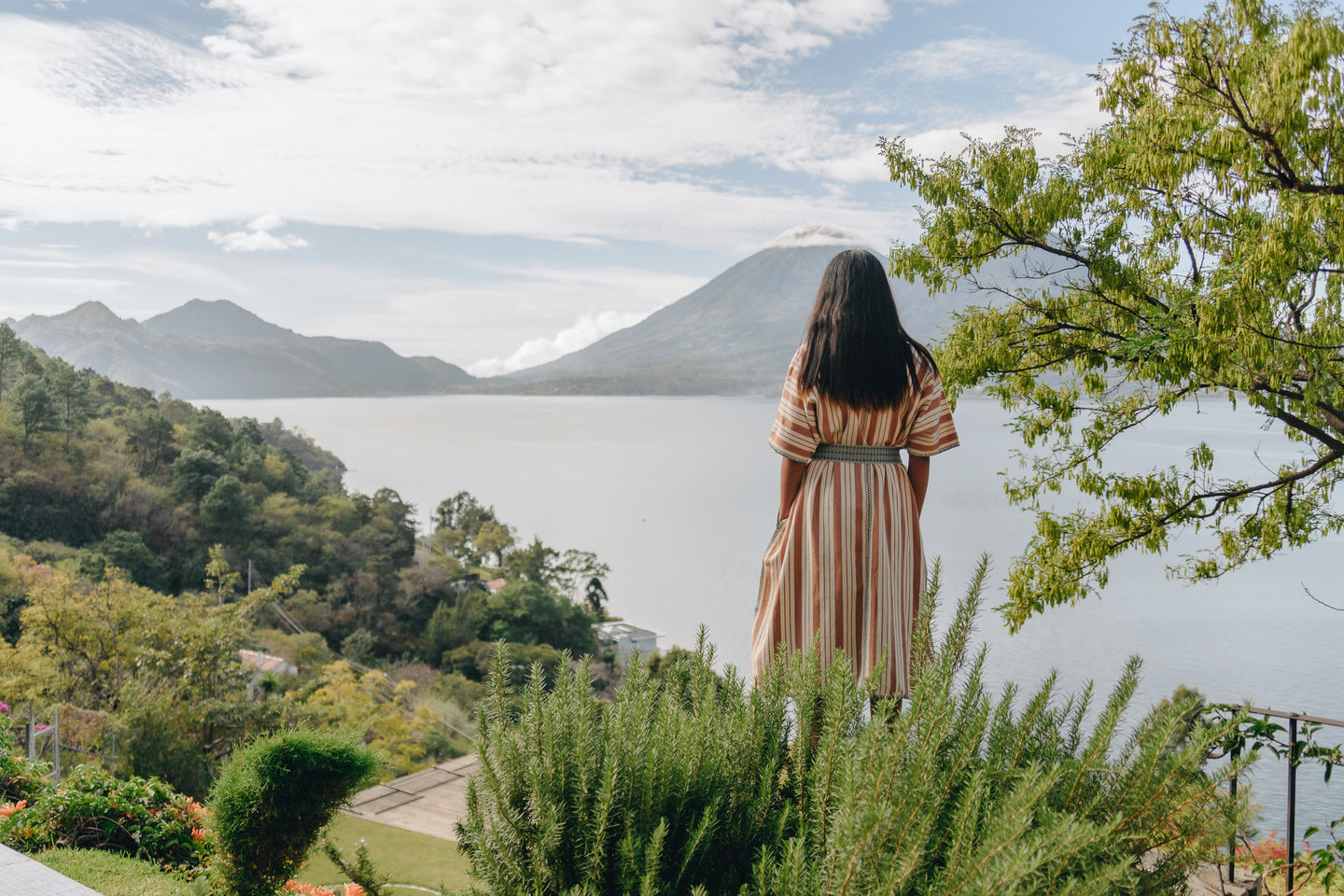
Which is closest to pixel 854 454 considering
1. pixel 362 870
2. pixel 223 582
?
pixel 362 870

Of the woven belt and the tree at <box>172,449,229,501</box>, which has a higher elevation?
the woven belt

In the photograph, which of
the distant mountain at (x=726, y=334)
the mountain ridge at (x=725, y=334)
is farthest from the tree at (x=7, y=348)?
the distant mountain at (x=726, y=334)

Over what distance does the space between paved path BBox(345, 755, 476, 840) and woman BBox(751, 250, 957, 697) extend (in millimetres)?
6914

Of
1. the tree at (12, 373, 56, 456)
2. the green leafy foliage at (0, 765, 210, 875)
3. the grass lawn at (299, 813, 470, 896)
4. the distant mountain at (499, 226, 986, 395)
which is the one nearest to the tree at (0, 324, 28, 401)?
the tree at (12, 373, 56, 456)

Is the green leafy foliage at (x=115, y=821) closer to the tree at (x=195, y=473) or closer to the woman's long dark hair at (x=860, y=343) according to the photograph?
the woman's long dark hair at (x=860, y=343)

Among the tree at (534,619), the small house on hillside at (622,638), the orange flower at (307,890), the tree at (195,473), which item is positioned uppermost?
the orange flower at (307,890)

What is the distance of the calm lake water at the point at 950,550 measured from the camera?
3138cm

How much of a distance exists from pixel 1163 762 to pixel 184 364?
554 ft

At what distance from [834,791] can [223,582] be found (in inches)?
916

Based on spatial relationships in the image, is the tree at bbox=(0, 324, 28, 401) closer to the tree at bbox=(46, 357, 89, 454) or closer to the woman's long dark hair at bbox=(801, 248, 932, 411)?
the tree at bbox=(46, 357, 89, 454)

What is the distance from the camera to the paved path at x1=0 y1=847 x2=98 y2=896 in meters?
1.67

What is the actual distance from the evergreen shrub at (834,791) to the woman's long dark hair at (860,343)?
779 millimetres

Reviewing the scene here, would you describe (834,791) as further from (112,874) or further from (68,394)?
(68,394)

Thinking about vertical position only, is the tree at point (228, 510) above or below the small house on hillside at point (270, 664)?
above
